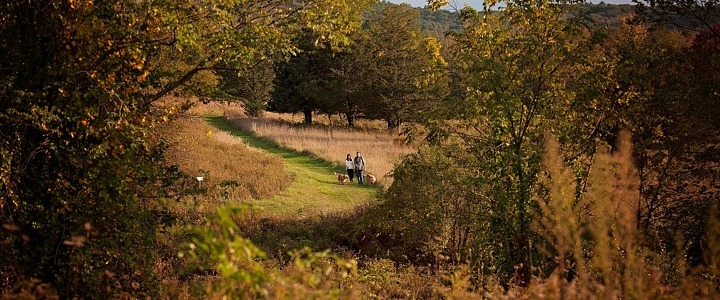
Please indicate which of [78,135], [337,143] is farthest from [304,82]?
[78,135]

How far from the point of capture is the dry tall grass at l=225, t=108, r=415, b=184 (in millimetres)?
24047

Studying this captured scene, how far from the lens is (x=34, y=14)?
260 inches

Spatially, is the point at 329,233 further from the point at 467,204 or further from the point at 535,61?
the point at 535,61

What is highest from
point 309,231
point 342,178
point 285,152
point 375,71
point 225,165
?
point 375,71

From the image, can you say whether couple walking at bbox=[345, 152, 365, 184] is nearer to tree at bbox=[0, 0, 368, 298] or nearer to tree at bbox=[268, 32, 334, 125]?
tree at bbox=[0, 0, 368, 298]

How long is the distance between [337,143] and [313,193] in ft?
32.0

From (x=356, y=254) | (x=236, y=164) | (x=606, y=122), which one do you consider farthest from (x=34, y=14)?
(x=236, y=164)

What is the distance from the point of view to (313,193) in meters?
18.9

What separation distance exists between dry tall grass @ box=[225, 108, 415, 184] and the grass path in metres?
1.07

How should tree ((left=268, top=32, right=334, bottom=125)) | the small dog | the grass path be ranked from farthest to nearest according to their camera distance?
tree ((left=268, top=32, right=334, bottom=125)) < the small dog < the grass path

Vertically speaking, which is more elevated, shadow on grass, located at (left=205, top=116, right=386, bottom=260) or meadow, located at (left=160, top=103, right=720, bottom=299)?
meadow, located at (left=160, top=103, right=720, bottom=299)

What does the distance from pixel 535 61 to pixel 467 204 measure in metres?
4.14

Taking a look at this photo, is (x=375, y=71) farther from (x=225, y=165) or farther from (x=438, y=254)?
(x=438, y=254)

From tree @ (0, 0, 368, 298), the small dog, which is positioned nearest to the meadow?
the small dog
